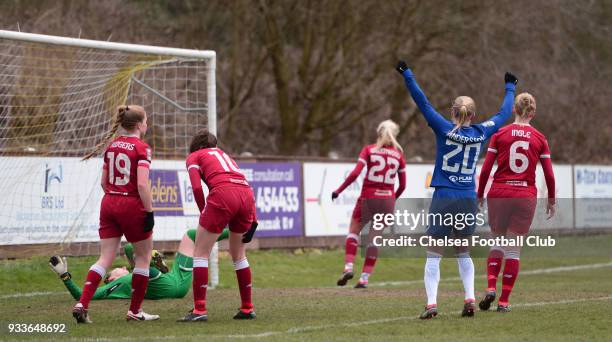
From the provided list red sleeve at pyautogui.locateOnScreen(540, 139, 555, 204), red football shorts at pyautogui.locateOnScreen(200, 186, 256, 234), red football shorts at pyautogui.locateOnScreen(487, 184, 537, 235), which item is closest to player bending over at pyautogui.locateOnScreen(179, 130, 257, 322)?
red football shorts at pyautogui.locateOnScreen(200, 186, 256, 234)

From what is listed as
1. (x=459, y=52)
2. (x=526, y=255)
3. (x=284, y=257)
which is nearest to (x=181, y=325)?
(x=284, y=257)

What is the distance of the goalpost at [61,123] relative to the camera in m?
13.0

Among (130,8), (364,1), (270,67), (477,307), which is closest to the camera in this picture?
(477,307)

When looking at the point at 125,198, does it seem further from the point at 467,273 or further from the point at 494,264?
the point at 494,264

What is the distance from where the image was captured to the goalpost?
13.0 metres

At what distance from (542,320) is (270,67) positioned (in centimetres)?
2008

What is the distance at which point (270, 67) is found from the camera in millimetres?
28375

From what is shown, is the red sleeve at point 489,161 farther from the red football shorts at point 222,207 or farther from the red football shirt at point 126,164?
the red football shirt at point 126,164

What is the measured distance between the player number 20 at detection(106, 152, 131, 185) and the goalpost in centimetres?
355

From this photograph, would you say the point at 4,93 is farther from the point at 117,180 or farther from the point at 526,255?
the point at 526,255

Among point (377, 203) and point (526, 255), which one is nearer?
point (377, 203)

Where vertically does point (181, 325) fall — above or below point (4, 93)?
below

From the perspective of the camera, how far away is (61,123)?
44.8 feet

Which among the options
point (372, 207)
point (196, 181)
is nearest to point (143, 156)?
point (196, 181)
